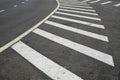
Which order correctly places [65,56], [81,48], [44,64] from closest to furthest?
[44,64] → [65,56] → [81,48]

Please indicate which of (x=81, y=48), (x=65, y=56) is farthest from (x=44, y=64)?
(x=81, y=48)

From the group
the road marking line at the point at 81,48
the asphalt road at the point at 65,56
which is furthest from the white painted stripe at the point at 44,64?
the road marking line at the point at 81,48

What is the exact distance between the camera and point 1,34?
7809 millimetres

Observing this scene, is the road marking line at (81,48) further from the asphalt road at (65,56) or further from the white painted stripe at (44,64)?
the white painted stripe at (44,64)

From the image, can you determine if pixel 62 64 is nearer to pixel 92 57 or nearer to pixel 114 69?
pixel 92 57

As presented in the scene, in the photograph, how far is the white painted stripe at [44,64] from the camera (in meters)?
4.12

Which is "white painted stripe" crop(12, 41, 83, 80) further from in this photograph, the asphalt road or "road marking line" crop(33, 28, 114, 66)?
"road marking line" crop(33, 28, 114, 66)

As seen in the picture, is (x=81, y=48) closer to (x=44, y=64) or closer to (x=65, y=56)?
(x=65, y=56)

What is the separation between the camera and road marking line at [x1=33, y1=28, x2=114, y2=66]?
4.77 metres

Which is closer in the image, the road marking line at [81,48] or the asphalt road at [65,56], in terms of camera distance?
the asphalt road at [65,56]

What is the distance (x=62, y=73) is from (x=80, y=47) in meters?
1.67

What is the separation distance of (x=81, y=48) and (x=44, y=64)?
1.39m

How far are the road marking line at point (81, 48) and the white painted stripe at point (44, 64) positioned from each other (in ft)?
3.20

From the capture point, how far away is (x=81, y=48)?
564cm
